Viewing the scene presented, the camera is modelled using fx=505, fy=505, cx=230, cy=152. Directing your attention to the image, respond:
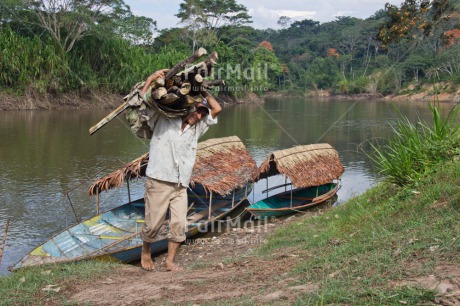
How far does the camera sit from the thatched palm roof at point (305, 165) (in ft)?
34.1

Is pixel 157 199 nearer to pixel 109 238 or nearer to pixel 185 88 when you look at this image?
pixel 185 88

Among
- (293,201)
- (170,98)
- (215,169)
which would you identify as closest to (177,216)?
(170,98)

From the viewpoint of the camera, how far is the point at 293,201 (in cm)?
1133

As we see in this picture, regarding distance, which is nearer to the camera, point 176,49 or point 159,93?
point 159,93

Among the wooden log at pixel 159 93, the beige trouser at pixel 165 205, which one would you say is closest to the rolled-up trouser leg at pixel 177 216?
the beige trouser at pixel 165 205

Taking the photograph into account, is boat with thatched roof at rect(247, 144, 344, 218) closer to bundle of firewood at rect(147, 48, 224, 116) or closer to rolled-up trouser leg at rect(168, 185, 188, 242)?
rolled-up trouser leg at rect(168, 185, 188, 242)

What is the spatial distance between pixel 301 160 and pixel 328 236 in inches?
231

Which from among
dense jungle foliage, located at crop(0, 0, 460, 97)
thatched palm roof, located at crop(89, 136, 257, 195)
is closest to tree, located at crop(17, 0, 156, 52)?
dense jungle foliage, located at crop(0, 0, 460, 97)

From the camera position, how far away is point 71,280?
428 cm

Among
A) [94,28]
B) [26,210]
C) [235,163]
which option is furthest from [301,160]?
[94,28]

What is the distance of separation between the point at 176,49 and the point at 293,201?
36.9 meters

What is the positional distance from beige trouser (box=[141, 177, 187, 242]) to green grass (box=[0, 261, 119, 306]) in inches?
23.7

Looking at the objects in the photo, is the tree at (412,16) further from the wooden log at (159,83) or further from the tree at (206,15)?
the tree at (206,15)

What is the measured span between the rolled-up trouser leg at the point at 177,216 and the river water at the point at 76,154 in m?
3.43
